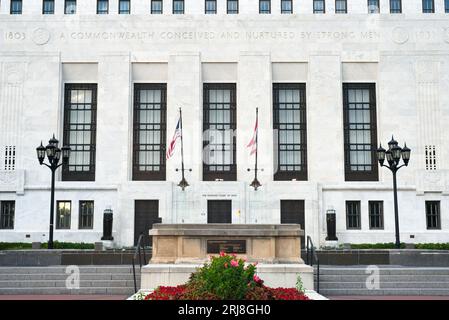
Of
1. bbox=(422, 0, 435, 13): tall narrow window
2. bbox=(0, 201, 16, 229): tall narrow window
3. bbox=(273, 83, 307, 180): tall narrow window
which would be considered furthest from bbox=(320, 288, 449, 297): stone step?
bbox=(422, 0, 435, 13): tall narrow window

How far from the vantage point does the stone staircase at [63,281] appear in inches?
739

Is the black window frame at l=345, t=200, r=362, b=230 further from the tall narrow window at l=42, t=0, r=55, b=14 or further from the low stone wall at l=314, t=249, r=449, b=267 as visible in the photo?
the tall narrow window at l=42, t=0, r=55, b=14

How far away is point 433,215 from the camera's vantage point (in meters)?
39.1

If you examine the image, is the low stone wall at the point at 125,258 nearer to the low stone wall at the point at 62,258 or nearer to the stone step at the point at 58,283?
the low stone wall at the point at 62,258

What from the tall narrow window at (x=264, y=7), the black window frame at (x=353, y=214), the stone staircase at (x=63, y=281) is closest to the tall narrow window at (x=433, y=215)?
the black window frame at (x=353, y=214)

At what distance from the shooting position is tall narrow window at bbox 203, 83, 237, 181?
131 feet

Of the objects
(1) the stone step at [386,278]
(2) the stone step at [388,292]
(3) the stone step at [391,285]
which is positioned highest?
(1) the stone step at [386,278]

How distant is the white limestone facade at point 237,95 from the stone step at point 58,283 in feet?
61.8

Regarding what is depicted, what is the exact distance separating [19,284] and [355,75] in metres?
29.4

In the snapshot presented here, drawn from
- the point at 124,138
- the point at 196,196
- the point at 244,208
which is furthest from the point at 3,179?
the point at 244,208

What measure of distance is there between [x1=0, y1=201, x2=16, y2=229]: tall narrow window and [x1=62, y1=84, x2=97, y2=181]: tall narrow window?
13.9 ft

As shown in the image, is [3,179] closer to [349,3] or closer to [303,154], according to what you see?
[303,154]

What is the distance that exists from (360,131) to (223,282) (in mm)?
32029

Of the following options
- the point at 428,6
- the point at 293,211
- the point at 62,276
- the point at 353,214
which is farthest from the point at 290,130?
the point at 62,276
